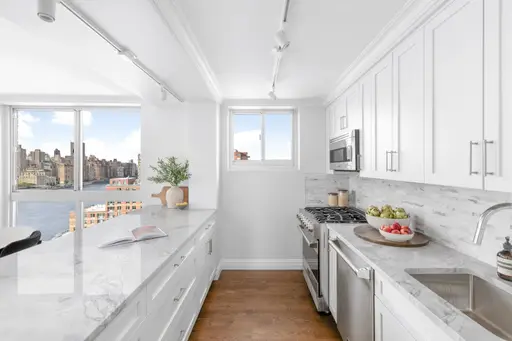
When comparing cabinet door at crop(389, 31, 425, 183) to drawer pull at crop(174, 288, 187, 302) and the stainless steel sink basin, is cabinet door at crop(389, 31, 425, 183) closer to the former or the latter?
the stainless steel sink basin

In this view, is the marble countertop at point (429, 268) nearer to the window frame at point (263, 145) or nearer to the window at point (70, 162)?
the window frame at point (263, 145)

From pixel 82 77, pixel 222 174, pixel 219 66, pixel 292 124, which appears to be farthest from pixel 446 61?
pixel 82 77

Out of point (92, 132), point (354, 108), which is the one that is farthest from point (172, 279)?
point (92, 132)

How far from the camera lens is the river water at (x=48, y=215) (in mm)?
4043

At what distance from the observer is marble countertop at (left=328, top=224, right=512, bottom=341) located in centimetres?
95

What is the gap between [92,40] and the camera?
1868 mm

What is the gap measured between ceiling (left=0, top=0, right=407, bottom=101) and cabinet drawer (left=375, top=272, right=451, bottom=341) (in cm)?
165

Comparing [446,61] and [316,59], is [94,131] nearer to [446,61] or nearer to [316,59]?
[316,59]

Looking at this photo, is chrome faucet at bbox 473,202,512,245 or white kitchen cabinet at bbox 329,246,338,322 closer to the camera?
chrome faucet at bbox 473,202,512,245

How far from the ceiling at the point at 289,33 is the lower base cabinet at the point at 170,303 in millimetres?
1597

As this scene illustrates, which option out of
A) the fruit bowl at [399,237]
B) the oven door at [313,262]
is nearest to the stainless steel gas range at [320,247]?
the oven door at [313,262]

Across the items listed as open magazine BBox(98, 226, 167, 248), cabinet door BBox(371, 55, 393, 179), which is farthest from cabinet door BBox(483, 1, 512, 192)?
open magazine BBox(98, 226, 167, 248)

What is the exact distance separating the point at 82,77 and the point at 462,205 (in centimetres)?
384

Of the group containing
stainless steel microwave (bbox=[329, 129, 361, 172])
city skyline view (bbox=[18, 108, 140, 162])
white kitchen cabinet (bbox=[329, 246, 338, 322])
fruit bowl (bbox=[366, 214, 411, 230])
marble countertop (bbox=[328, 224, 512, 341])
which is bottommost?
white kitchen cabinet (bbox=[329, 246, 338, 322])
